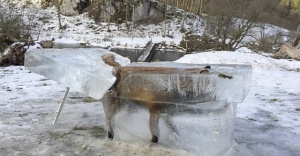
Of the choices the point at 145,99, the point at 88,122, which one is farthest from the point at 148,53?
the point at 145,99

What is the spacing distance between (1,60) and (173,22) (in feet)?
85.9

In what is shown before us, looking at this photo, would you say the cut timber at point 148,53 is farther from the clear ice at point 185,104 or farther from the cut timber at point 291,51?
the clear ice at point 185,104

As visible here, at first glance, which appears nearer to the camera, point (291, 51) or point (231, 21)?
point (291, 51)

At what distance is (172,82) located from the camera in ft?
12.2

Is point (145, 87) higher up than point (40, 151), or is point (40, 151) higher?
point (145, 87)

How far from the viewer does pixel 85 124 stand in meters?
4.99

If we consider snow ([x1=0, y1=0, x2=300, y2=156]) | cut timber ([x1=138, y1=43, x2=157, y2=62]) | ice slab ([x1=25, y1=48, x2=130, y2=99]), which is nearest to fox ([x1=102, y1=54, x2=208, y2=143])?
ice slab ([x1=25, y1=48, x2=130, y2=99])

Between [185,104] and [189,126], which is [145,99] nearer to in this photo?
[185,104]

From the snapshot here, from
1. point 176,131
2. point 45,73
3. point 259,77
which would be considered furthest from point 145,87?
point 259,77

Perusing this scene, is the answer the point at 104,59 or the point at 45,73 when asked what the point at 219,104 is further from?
the point at 45,73

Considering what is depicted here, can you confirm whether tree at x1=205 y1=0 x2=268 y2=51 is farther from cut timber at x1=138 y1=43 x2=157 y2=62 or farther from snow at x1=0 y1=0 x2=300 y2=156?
snow at x1=0 y1=0 x2=300 y2=156

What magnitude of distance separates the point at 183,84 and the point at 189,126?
42cm

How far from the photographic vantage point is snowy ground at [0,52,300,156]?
406 cm

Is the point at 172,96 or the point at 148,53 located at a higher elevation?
the point at 172,96
